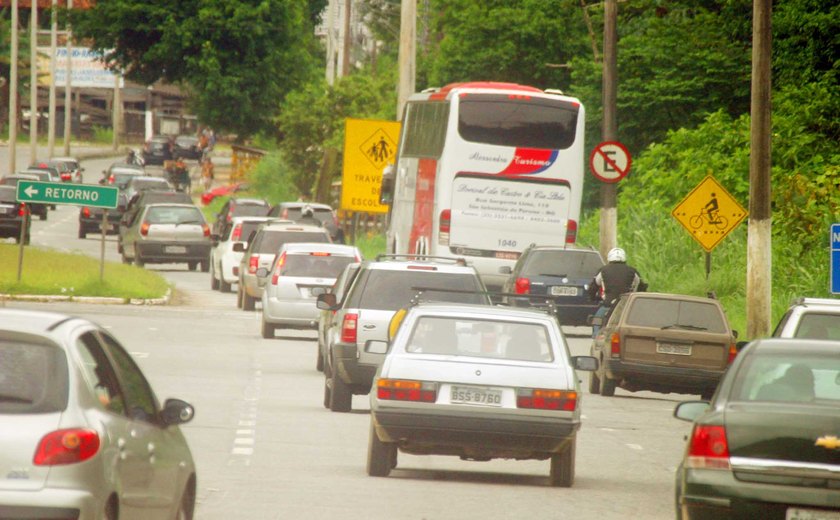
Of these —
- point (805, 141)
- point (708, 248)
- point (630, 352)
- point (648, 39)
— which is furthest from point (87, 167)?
point (630, 352)

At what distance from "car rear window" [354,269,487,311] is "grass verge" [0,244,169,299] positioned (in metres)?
16.5

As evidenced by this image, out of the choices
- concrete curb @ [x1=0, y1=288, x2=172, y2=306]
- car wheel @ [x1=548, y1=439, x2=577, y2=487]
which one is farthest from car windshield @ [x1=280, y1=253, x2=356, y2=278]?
car wheel @ [x1=548, y1=439, x2=577, y2=487]

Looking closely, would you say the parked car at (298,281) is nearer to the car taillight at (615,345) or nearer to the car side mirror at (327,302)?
the car taillight at (615,345)

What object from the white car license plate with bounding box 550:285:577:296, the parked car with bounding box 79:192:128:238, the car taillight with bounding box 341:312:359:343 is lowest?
the parked car with bounding box 79:192:128:238

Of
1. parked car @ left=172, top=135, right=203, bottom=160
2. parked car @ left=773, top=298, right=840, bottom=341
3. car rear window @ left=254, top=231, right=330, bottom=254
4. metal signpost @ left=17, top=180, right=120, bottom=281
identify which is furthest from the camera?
parked car @ left=172, top=135, right=203, bottom=160

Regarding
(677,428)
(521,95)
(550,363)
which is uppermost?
(521,95)

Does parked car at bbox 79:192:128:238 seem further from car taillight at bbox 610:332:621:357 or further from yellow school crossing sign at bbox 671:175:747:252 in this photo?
car taillight at bbox 610:332:621:357

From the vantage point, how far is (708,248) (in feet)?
98.0

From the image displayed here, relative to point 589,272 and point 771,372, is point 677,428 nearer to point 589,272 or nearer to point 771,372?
point 771,372

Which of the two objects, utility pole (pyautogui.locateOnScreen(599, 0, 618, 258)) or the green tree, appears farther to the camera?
the green tree

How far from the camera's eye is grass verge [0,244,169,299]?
35531 mm

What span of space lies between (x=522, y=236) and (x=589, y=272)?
3.28 m

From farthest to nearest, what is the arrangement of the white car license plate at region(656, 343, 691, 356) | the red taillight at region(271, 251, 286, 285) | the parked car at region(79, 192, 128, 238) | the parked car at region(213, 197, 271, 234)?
the parked car at region(79, 192, 128, 238)
the parked car at region(213, 197, 271, 234)
the red taillight at region(271, 251, 286, 285)
the white car license plate at region(656, 343, 691, 356)

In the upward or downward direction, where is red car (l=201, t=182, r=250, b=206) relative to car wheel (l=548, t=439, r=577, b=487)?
downward
